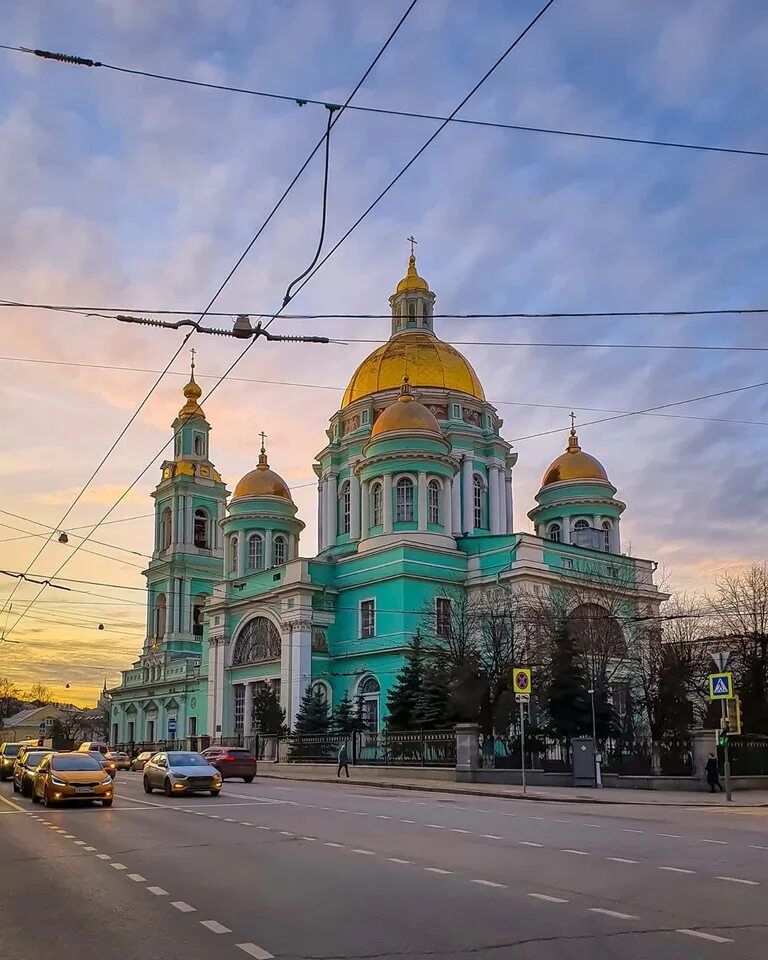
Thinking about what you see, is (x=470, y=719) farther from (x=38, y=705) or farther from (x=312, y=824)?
(x=38, y=705)

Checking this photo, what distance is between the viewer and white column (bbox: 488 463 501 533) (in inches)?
2547

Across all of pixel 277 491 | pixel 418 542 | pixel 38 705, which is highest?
pixel 277 491

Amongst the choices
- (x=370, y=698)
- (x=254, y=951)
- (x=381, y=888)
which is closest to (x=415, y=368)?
(x=370, y=698)

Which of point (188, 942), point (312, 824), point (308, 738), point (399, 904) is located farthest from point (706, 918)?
point (308, 738)

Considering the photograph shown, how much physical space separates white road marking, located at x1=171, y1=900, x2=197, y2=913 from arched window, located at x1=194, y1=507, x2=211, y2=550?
245 ft

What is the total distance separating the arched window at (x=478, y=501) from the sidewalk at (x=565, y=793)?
85.9 feet

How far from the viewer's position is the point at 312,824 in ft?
61.0

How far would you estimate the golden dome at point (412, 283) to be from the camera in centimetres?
7100

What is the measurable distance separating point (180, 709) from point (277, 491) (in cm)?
1766

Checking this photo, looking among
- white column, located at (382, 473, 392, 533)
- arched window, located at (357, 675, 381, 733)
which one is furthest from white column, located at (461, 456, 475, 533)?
arched window, located at (357, 675, 381, 733)

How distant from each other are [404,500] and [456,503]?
6510 mm

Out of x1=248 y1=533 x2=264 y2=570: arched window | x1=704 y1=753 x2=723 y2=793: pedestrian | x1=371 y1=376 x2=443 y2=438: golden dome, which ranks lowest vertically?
x1=704 y1=753 x2=723 y2=793: pedestrian

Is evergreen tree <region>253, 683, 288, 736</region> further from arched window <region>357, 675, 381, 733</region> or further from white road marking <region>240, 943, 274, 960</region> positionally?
white road marking <region>240, 943, 274, 960</region>

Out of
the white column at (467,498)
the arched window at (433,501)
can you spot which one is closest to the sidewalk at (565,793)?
the arched window at (433,501)
